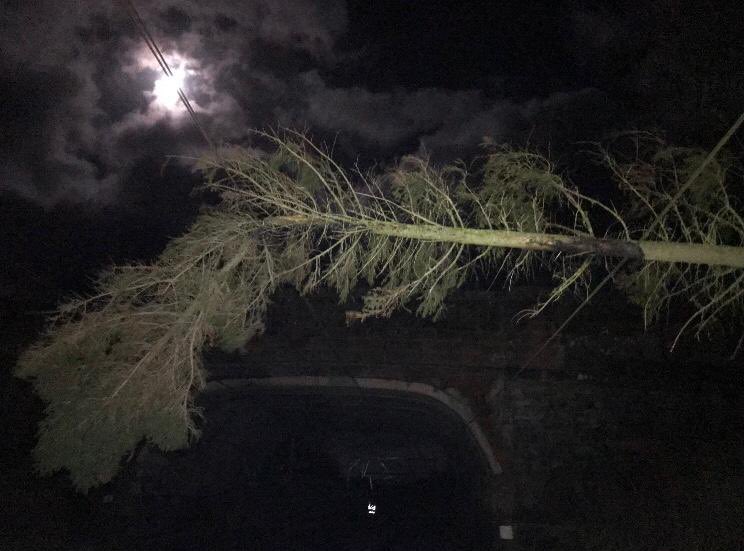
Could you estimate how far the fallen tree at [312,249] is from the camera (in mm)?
4840

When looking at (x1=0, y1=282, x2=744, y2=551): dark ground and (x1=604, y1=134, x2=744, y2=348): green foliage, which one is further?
(x1=0, y1=282, x2=744, y2=551): dark ground

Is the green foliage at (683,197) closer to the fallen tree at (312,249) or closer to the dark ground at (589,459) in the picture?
the fallen tree at (312,249)

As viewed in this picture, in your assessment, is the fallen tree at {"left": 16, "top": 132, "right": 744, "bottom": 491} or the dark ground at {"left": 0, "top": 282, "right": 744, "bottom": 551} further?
the dark ground at {"left": 0, "top": 282, "right": 744, "bottom": 551}

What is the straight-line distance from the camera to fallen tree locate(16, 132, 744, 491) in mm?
4840

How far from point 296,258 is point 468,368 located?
6217 mm

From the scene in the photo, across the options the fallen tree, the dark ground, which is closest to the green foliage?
the fallen tree

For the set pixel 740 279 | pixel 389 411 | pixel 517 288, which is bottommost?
pixel 740 279

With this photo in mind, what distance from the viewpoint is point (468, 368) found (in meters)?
10.4

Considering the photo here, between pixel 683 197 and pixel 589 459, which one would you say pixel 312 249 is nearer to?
pixel 683 197

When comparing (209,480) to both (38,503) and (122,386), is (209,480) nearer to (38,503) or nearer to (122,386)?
(38,503)

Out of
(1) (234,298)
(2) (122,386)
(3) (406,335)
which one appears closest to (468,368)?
(3) (406,335)

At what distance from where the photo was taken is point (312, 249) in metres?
5.35

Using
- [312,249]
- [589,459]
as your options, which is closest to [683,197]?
[312,249]

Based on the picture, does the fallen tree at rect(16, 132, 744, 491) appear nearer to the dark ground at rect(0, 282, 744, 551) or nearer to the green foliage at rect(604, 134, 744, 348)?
the green foliage at rect(604, 134, 744, 348)
